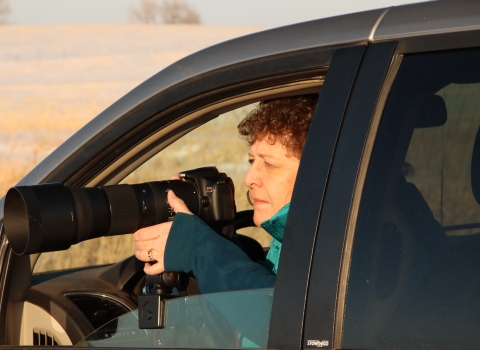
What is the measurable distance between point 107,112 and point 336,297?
0.68 meters

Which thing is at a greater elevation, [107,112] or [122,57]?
[122,57]

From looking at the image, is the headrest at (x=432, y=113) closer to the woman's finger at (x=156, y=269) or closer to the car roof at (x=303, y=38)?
the car roof at (x=303, y=38)

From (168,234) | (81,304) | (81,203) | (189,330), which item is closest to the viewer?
(189,330)

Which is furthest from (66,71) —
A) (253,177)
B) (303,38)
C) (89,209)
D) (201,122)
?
(303,38)

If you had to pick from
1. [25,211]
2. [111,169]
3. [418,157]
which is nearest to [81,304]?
[111,169]

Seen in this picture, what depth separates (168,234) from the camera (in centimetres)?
166

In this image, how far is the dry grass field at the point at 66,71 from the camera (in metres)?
14.8

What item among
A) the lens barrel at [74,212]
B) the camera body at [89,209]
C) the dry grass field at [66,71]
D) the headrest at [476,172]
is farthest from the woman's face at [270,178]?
the dry grass field at [66,71]

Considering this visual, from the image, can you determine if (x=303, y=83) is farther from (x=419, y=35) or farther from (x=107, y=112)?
(x=107, y=112)

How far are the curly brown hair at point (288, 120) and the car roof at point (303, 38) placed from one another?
1.40 ft

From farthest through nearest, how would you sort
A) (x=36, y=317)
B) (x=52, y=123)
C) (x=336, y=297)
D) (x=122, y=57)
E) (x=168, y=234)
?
(x=122, y=57), (x=52, y=123), (x=36, y=317), (x=168, y=234), (x=336, y=297)

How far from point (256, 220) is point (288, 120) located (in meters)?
0.28

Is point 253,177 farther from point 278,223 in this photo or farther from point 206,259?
point 206,259

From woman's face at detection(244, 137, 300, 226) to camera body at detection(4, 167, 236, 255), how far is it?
162mm
